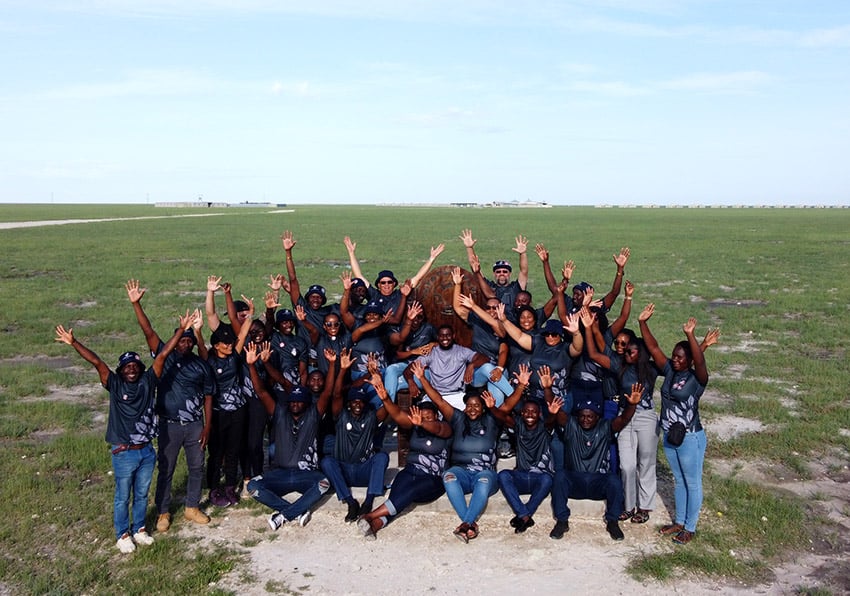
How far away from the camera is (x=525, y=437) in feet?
23.5

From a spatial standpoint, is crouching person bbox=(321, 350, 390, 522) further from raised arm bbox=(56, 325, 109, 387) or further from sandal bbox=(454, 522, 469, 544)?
raised arm bbox=(56, 325, 109, 387)

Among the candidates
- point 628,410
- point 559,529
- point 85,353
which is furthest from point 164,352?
point 628,410

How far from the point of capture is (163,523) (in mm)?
7086

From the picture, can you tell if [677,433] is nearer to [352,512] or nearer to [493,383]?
[493,383]

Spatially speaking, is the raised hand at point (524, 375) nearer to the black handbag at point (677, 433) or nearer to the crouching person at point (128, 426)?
the black handbag at point (677, 433)

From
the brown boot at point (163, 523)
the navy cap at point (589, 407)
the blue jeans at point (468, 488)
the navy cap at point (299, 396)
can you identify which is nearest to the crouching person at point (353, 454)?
the navy cap at point (299, 396)

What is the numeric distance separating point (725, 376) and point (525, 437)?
7.47 m

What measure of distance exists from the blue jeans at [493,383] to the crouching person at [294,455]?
1.79m

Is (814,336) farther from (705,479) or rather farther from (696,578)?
(696,578)

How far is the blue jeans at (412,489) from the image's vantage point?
712cm

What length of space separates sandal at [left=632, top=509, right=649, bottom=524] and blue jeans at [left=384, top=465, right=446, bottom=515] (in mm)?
1939

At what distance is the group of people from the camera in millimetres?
6672

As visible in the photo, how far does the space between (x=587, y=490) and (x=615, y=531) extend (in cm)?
47

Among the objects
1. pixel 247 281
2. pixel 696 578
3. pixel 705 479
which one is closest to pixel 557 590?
pixel 696 578
